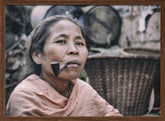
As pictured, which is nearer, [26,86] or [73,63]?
[26,86]

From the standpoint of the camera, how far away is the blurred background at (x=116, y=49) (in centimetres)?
307

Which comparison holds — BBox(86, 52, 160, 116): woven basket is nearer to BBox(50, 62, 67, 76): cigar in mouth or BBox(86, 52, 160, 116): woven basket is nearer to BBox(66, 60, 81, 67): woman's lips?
BBox(66, 60, 81, 67): woman's lips

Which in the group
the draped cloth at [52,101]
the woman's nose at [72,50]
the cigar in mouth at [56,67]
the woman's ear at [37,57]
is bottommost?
the draped cloth at [52,101]

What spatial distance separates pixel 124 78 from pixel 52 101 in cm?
99

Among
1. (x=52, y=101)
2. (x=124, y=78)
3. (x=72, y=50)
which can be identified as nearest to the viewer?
(x=52, y=101)

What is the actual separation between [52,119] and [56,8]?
140cm

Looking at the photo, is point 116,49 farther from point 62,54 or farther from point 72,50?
point 62,54

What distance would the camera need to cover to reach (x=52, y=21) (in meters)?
2.91

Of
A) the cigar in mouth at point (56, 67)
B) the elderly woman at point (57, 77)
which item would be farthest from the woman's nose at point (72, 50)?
the cigar in mouth at point (56, 67)

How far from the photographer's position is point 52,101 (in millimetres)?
2729

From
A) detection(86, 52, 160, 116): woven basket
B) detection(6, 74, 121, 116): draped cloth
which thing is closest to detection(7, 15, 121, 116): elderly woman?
detection(6, 74, 121, 116): draped cloth

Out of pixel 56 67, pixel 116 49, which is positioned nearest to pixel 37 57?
pixel 56 67

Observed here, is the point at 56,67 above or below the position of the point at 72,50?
below

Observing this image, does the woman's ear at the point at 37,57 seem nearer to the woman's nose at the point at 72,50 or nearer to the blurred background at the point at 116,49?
the blurred background at the point at 116,49
